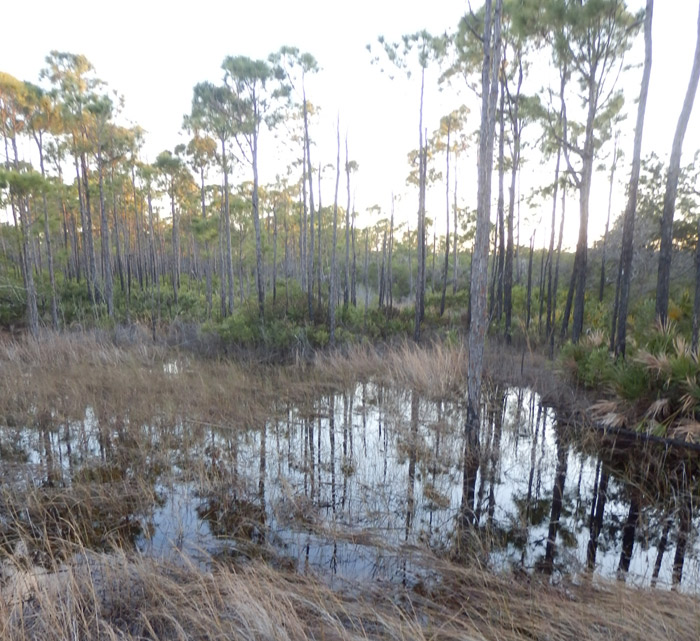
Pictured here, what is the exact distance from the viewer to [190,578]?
3.25 meters

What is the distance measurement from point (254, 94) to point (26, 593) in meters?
14.9

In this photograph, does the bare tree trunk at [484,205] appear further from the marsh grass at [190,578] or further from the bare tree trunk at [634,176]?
the bare tree trunk at [634,176]

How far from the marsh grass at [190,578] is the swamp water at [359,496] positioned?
0.04m

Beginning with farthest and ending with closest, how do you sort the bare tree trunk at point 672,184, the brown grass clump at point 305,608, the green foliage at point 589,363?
1. the green foliage at point 589,363
2. the bare tree trunk at point 672,184
3. the brown grass clump at point 305,608

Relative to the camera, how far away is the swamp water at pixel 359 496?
389 cm

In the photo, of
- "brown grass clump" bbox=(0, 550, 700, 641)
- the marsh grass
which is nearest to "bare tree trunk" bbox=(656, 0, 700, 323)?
the marsh grass

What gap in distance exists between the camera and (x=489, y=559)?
3.83m

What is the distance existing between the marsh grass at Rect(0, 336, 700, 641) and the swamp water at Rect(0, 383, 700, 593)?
0.04 metres

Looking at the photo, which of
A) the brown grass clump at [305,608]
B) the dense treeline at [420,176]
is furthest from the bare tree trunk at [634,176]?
the brown grass clump at [305,608]

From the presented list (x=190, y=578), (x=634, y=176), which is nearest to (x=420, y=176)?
(x=634, y=176)

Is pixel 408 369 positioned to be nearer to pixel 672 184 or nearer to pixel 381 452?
pixel 381 452

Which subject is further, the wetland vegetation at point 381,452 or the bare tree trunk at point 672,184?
the bare tree trunk at point 672,184

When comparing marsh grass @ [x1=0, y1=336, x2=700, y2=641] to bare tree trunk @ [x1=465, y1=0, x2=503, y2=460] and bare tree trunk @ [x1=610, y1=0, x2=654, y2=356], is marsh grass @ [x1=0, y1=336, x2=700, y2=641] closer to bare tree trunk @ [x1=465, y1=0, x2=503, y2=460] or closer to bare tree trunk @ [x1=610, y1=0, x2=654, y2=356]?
bare tree trunk @ [x1=465, y1=0, x2=503, y2=460]

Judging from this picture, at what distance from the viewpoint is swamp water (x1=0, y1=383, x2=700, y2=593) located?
153 inches
